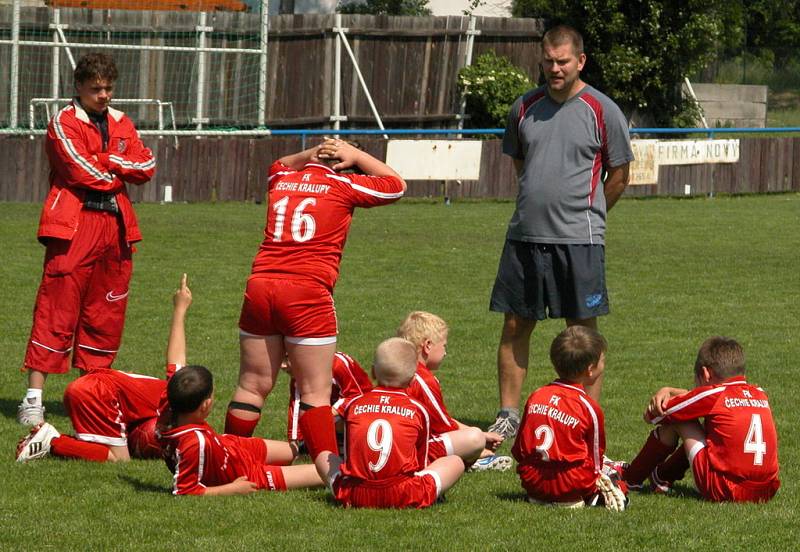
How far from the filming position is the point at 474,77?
2852cm

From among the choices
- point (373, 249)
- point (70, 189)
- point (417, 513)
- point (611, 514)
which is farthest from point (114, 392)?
point (373, 249)

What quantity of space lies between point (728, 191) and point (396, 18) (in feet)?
25.5

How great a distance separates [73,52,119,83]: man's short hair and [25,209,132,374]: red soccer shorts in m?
0.76

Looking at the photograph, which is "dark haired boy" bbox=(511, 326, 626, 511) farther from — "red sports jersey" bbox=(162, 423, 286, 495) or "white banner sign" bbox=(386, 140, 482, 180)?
"white banner sign" bbox=(386, 140, 482, 180)

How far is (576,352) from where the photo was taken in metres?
5.93

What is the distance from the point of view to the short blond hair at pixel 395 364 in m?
5.79

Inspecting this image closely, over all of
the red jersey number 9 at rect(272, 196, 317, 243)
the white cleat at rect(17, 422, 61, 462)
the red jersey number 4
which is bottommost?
the white cleat at rect(17, 422, 61, 462)

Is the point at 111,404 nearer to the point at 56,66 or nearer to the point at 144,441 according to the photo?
the point at 144,441

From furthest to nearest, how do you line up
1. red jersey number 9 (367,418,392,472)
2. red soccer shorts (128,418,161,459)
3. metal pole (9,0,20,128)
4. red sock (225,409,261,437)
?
metal pole (9,0,20,128) → red soccer shorts (128,418,161,459) → red sock (225,409,261,437) → red jersey number 9 (367,418,392,472)

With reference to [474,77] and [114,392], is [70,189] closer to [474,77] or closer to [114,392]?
[114,392]

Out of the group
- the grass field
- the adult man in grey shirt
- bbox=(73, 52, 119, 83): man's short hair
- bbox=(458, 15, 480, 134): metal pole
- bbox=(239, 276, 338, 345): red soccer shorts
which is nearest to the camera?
the grass field

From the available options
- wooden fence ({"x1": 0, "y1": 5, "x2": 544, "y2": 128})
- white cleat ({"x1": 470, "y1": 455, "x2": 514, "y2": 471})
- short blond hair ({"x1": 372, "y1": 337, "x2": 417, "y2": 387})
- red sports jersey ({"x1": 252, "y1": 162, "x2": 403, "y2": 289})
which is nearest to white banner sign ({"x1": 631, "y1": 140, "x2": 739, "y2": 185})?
wooden fence ({"x1": 0, "y1": 5, "x2": 544, "y2": 128})

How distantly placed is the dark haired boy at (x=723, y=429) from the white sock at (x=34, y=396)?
11.3ft

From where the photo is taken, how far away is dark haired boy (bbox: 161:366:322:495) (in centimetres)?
595
